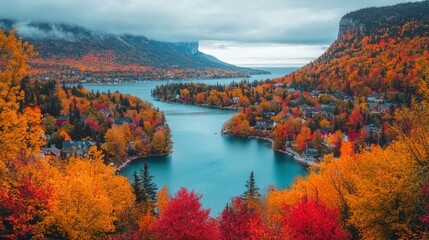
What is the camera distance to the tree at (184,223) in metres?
12.4

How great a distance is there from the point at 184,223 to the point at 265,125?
56.5 meters

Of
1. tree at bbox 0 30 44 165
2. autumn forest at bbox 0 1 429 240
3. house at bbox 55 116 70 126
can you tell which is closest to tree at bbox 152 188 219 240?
autumn forest at bbox 0 1 429 240

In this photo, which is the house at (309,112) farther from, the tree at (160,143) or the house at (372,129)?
the tree at (160,143)

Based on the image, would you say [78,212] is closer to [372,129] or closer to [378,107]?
[372,129]

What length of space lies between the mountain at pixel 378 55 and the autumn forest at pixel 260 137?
20.0 inches

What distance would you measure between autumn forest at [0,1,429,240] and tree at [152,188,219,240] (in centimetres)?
5

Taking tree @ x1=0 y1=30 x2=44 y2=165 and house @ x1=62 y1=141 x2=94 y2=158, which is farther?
house @ x1=62 y1=141 x2=94 y2=158

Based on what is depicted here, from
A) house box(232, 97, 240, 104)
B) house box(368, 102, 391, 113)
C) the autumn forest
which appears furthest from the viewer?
house box(232, 97, 240, 104)

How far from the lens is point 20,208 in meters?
8.48

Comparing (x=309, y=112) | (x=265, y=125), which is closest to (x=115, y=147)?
(x=265, y=125)

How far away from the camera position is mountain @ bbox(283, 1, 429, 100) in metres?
88.5

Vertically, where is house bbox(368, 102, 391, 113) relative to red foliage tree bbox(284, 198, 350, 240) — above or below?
below

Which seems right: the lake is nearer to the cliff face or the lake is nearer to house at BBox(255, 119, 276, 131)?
house at BBox(255, 119, 276, 131)

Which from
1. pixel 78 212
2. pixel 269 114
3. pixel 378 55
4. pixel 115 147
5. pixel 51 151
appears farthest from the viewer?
pixel 378 55
